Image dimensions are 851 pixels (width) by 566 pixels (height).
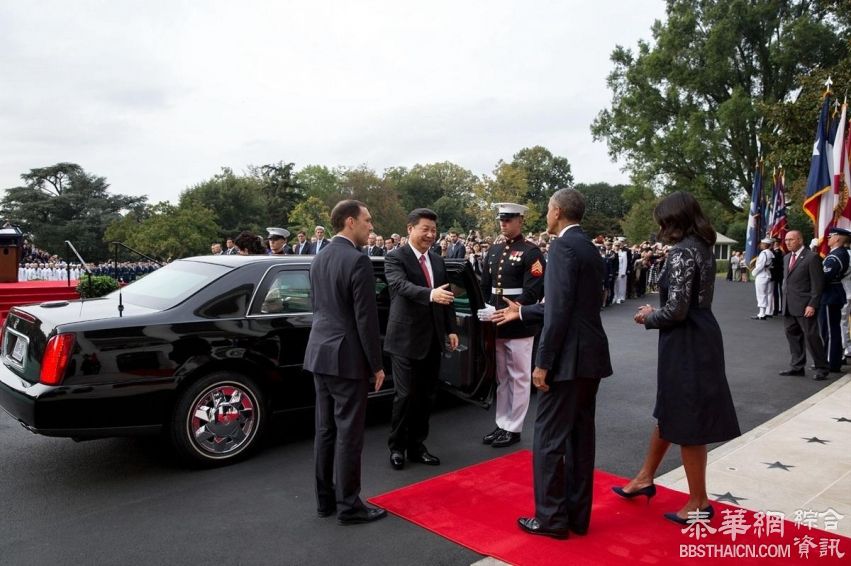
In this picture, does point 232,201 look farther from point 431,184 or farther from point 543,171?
point 543,171

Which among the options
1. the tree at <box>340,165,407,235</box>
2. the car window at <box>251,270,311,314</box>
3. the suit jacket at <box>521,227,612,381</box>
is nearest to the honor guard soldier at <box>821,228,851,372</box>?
the suit jacket at <box>521,227,612,381</box>

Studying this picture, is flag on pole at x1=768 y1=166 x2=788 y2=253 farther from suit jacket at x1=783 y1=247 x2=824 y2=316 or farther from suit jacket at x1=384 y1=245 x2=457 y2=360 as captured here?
suit jacket at x1=384 y1=245 x2=457 y2=360

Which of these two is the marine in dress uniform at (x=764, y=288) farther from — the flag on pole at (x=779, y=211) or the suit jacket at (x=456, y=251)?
the suit jacket at (x=456, y=251)

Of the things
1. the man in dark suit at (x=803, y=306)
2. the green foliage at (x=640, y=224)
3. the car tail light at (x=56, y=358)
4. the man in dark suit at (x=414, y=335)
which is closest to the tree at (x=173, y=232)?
the green foliage at (x=640, y=224)

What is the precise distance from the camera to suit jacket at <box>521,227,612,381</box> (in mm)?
3477

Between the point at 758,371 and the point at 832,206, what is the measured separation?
3523mm

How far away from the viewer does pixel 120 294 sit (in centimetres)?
509

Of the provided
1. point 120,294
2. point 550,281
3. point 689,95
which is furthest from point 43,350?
point 689,95

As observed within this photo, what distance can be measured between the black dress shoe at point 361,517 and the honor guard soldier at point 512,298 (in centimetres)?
171

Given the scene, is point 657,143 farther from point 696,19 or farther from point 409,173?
point 409,173

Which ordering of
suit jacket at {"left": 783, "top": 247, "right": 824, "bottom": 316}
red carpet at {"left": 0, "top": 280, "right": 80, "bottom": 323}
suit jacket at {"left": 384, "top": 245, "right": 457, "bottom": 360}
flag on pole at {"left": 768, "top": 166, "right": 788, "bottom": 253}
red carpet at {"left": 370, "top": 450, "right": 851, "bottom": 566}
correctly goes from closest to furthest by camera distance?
red carpet at {"left": 370, "top": 450, "right": 851, "bottom": 566}
suit jacket at {"left": 384, "top": 245, "right": 457, "bottom": 360}
suit jacket at {"left": 783, "top": 247, "right": 824, "bottom": 316}
red carpet at {"left": 0, "top": 280, "right": 80, "bottom": 323}
flag on pole at {"left": 768, "top": 166, "right": 788, "bottom": 253}

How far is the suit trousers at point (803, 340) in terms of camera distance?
8.01 meters

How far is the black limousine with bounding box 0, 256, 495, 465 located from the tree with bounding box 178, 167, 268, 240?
59.8 metres

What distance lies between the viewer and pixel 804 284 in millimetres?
8109
